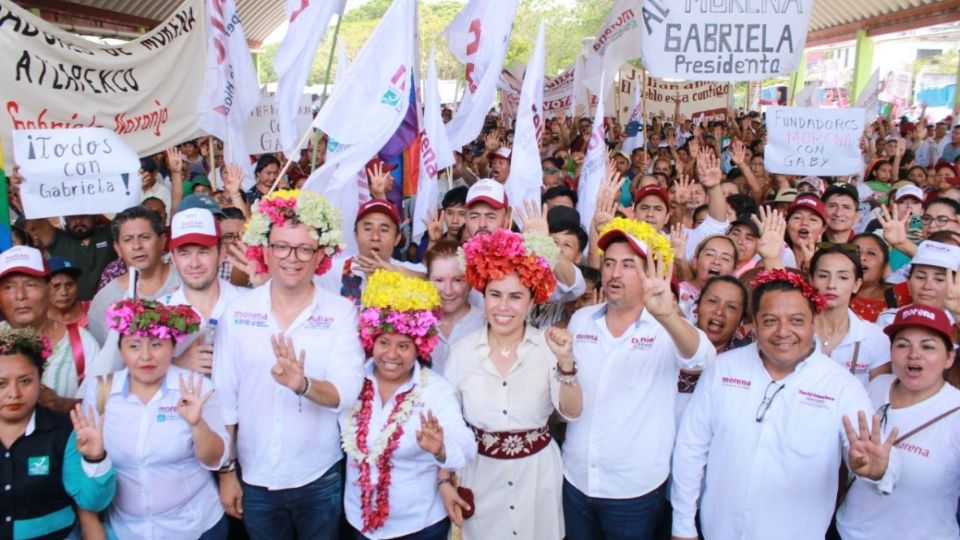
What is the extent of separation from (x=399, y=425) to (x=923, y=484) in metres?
2.28

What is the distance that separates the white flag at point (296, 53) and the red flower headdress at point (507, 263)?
95.9 inches

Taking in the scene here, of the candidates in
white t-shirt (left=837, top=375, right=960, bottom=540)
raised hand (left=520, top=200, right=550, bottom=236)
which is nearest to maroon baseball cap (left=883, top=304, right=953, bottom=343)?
white t-shirt (left=837, top=375, right=960, bottom=540)

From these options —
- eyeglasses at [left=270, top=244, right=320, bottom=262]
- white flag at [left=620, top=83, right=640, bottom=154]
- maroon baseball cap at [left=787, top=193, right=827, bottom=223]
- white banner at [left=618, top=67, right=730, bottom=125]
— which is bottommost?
eyeglasses at [left=270, top=244, right=320, bottom=262]

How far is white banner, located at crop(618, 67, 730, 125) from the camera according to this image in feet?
53.9

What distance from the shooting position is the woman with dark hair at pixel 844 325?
3.97 metres

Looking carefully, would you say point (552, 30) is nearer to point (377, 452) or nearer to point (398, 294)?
point (398, 294)

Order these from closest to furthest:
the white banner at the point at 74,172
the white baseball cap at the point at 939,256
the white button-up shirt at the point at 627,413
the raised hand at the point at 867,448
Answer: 1. the raised hand at the point at 867,448
2. the white button-up shirt at the point at 627,413
3. the white baseball cap at the point at 939,256
4. the white banner at the point at 74,172

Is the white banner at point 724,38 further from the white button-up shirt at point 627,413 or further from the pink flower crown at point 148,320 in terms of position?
the pink flower crown at point 148,320

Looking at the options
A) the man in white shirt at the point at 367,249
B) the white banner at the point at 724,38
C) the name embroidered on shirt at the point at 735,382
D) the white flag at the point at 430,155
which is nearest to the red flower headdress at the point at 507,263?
the name embroidered on shirt at the point at 735,382

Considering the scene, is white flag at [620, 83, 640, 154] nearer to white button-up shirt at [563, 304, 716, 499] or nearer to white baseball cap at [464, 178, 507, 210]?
white baseball cap at [464, 178, 507, 210]

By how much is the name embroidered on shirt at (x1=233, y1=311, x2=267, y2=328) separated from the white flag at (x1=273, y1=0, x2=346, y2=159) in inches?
83.7

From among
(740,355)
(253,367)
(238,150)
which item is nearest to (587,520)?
(740,355)

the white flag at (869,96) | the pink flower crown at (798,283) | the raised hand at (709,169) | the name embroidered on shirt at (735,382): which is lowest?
the name embroidered on shirt at (735,382)

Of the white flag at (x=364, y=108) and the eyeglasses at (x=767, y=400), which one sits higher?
the white flag at (x=364, y=108)
